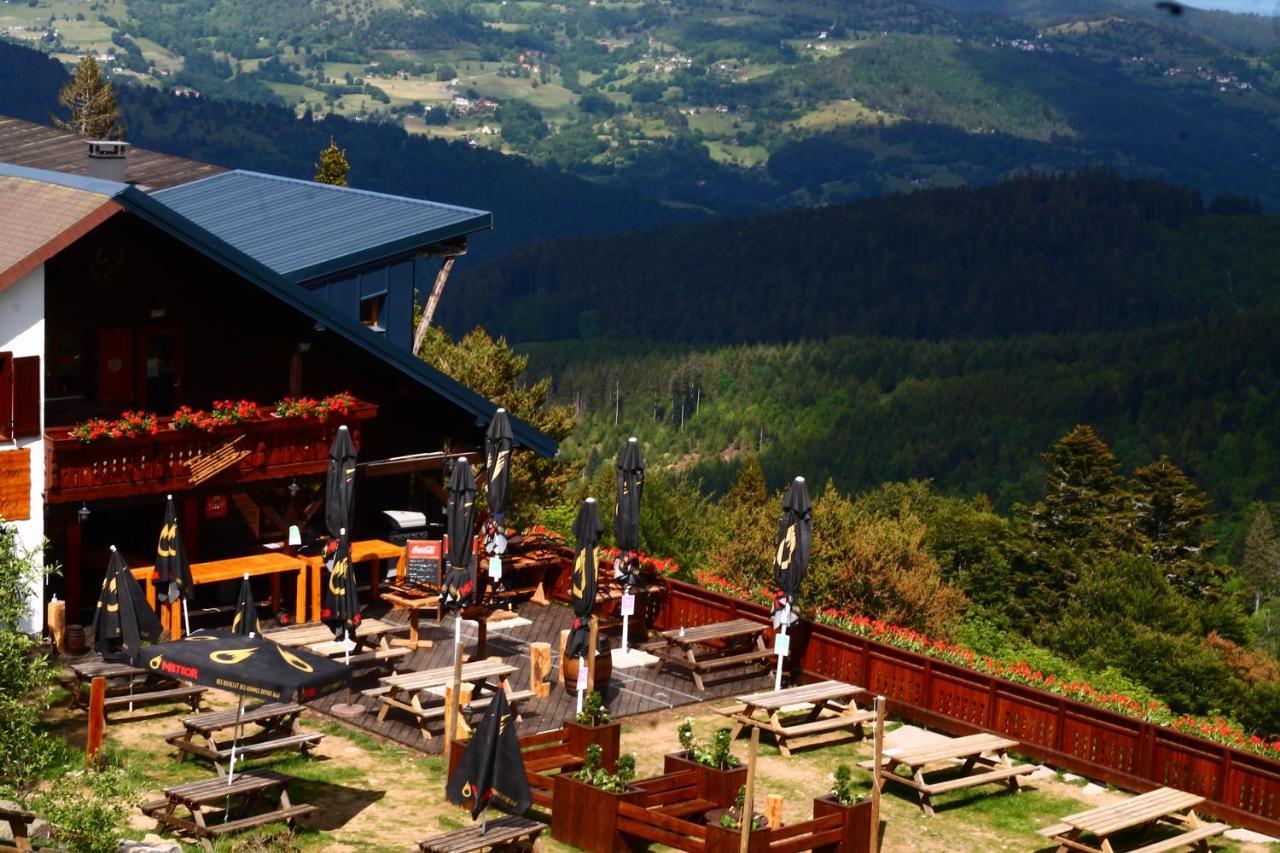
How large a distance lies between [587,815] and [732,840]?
6.97 feet

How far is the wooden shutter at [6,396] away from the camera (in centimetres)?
3172

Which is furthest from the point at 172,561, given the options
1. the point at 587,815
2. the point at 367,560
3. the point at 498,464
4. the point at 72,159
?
the point at 72,159

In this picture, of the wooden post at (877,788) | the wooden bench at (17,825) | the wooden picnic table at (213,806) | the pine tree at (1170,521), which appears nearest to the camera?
the wooden bench at (17,825)

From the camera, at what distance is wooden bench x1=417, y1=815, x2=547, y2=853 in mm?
23250

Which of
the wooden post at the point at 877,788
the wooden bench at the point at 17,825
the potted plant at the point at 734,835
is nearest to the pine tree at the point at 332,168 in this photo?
the wooden post at the point at 877,788

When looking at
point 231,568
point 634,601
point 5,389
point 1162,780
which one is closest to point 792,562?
point 634,601

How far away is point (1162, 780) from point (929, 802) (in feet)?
11.5

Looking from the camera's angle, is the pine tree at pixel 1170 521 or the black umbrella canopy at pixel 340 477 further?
the pine tree at pixel 1170 521

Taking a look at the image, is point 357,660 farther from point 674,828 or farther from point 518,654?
point 674,828

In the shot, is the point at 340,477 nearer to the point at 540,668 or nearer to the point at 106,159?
the point at 540,668

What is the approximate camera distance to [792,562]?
31109mm

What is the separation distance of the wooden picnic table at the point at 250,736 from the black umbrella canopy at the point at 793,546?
7567 mm

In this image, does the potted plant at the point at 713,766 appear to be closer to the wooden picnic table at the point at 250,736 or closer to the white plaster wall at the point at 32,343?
the wooden picnic table at the point at 250,736

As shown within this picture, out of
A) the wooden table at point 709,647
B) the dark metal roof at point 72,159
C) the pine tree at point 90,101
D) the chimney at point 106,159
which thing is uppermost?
the chimney at point 106,159
